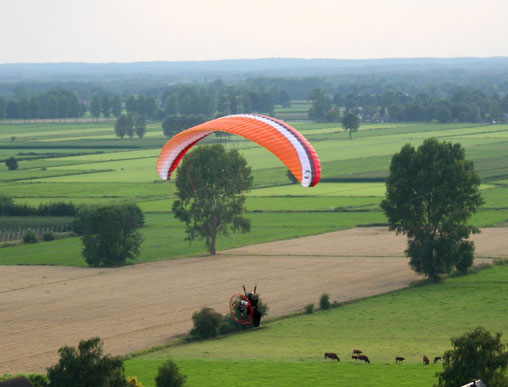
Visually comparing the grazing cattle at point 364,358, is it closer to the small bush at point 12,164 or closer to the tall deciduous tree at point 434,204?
the tall deciduous tree at point 434,204

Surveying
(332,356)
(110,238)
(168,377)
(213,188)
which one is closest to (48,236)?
(110,238)

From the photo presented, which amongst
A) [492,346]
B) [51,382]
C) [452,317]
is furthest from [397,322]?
[51,382]

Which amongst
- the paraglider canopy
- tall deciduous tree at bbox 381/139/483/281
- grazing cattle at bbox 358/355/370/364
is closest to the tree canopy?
the paraglider canopy

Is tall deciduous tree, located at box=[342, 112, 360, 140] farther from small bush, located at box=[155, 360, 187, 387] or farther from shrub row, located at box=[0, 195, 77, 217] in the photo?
small bush, located at box=[155, 360, 187, 387]

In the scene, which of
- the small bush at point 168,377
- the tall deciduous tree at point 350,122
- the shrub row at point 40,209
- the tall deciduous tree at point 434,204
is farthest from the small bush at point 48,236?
the tall deciduous tree at point 350,122

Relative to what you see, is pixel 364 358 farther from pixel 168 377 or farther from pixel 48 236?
pixel 48 236

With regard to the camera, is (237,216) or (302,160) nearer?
(302,160)

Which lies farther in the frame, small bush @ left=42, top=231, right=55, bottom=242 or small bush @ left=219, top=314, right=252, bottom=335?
small bush @ left=42, top=231, right=55, bottom=242

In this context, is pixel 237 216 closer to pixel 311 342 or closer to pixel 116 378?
pixel 311 342

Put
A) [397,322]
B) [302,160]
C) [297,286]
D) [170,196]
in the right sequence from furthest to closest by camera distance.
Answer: [170,196] → [297,286] → [397,322] → [302,160]
